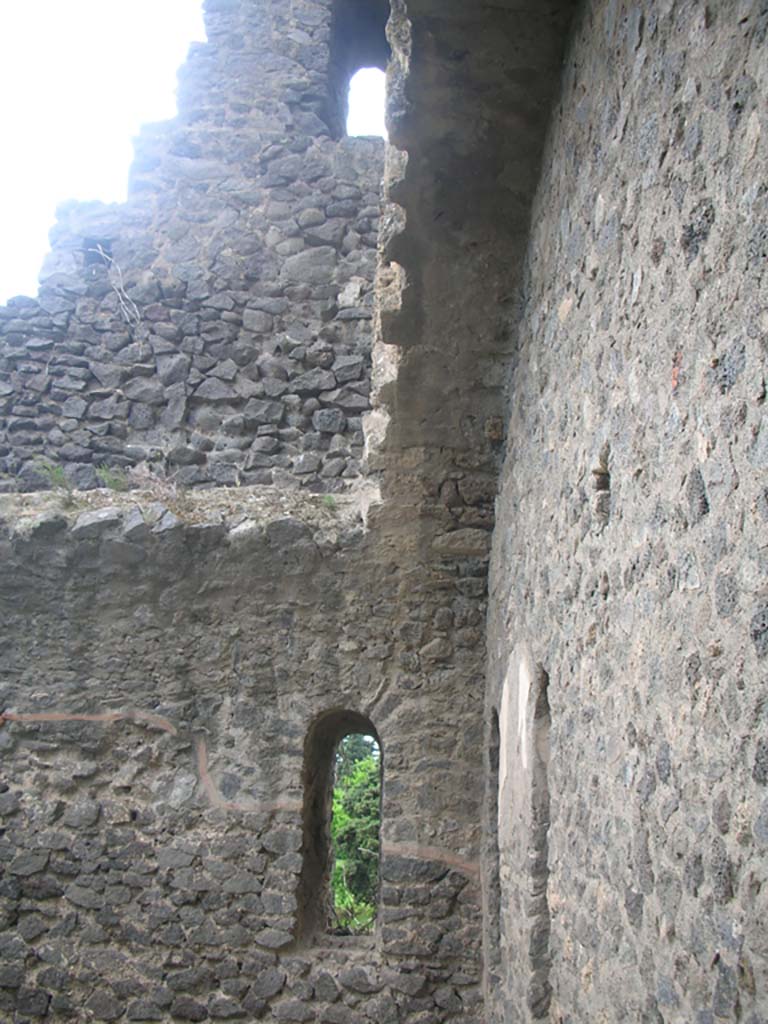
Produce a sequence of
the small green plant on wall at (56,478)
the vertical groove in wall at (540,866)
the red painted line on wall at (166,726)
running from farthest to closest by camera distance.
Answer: the small green plant on wall at (56,478) < the red painted line on wall at (166,726) < the vertical groove in wall at (540,866)

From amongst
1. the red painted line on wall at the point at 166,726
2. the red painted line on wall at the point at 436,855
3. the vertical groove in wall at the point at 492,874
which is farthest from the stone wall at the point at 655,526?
the red painted line on wall at the point at 166,726

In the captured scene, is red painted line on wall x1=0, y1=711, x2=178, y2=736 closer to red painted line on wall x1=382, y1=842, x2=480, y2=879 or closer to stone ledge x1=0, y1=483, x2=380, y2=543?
stone ledge x1=0, y1=483, x2=380, y2=543

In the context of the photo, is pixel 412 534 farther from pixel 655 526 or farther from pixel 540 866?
pixel 655 526

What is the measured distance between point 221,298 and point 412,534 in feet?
10.5

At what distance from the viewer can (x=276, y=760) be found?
5246mm

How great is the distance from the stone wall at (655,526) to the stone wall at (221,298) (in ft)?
11.6

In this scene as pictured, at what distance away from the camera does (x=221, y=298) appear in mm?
7574

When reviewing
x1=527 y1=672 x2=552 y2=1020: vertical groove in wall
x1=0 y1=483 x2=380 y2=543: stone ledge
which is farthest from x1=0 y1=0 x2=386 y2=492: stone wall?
x1=527 y1=672 x2=552 y2=1020: vertical groove in wall

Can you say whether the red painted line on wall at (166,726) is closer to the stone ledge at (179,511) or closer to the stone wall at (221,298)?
the stone ledge at (179,511)

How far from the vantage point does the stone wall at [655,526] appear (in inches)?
80.7

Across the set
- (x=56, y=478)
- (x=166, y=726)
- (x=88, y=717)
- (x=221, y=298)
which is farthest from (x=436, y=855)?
(x=221, y=298)

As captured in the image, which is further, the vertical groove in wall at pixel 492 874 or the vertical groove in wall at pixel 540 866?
the vertical groove in wall at pixel 492 874

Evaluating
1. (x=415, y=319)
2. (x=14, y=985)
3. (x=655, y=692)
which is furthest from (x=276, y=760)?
(x=655, y=692)

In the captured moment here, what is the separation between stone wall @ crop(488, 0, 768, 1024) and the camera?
80.7 inches
